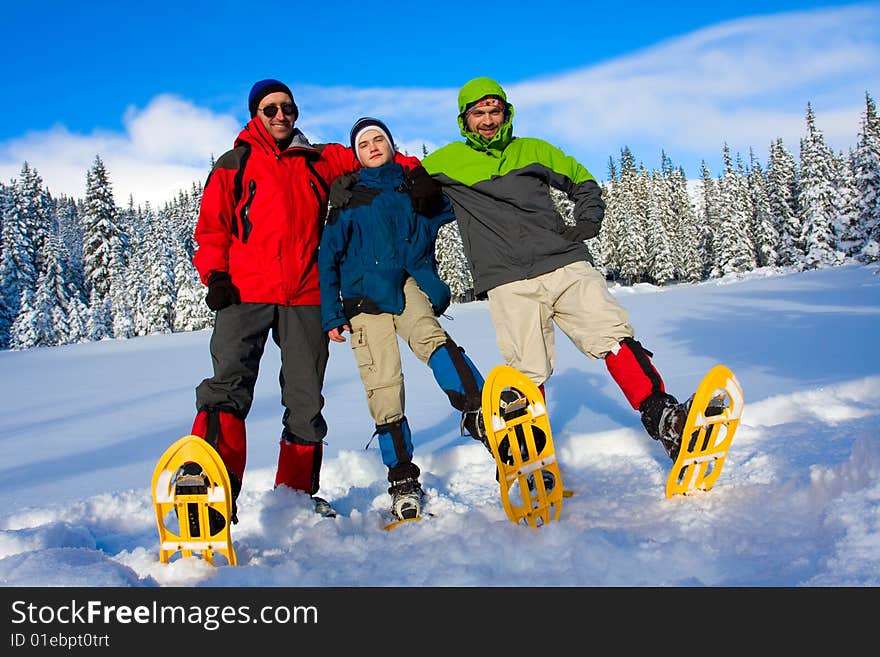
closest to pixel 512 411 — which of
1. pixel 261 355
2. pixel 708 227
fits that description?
pixel 261 355

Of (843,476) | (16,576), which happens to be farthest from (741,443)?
(16,576)

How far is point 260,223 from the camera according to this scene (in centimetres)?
317

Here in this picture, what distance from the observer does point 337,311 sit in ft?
10.6

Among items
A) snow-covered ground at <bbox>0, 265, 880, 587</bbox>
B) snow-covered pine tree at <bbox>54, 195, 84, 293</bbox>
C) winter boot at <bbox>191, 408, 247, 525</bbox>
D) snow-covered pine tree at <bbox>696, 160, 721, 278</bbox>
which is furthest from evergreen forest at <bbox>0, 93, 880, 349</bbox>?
snow-covered pine tree at <bbox>54, 195, 84, 293</bbox>

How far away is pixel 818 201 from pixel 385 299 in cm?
4550

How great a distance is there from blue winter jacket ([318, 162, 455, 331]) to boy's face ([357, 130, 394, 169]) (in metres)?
0.05

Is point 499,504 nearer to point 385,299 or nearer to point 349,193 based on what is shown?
point 385,299

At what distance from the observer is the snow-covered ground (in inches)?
80.0

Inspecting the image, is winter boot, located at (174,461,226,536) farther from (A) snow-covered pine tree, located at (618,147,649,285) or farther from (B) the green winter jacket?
(A) snow-covered pine tree, located at (618,147,649,285)

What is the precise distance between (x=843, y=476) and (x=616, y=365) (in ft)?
3.60

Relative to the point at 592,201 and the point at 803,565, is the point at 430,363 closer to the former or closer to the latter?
the point at 592,201

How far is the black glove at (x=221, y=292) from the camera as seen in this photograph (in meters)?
3.02

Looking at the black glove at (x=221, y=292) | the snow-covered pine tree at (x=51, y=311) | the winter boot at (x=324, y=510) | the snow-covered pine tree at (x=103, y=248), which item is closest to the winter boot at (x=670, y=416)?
the winter boot at (x=324, y=510)

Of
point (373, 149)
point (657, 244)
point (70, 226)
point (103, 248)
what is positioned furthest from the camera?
point (70, 226)
